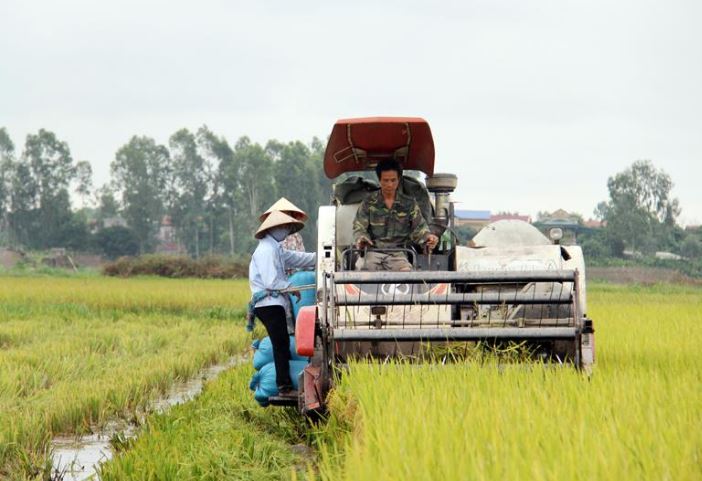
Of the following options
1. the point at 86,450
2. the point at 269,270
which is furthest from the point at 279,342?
the point at 86,450

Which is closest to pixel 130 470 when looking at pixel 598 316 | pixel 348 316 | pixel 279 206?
pixel 348 316

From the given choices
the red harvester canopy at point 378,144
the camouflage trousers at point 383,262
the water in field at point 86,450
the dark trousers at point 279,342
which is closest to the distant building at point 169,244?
the red harvester canopy at point 378,144

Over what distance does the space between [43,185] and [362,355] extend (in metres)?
70.3

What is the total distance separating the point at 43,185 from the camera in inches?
2852

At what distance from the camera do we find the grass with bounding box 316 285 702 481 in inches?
121

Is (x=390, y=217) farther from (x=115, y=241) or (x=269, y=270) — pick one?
(x=115, y=241)

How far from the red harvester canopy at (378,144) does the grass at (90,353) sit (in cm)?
288

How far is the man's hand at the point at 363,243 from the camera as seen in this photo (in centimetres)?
738

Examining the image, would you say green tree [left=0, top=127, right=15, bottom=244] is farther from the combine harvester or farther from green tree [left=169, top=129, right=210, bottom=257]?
the combine harvester

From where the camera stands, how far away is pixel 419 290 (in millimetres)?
6770

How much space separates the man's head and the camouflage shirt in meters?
0.09

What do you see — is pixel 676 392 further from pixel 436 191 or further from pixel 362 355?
pixel 436 191

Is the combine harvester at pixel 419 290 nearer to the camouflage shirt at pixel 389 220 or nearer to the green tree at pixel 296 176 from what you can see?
the camouflage shirt at pixel 389 220

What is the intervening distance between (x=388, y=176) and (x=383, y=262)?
0.75 metres
